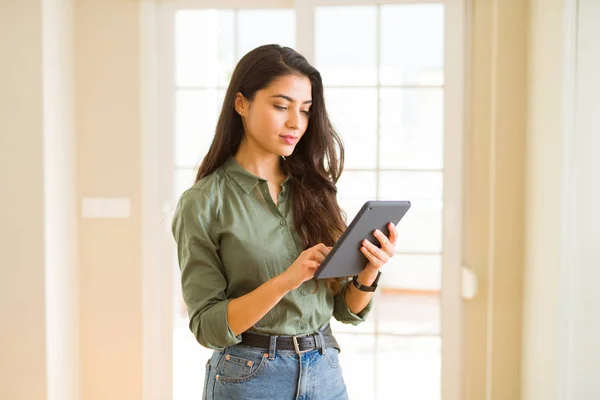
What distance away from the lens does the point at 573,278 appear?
9.20ft

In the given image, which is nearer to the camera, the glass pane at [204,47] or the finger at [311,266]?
the finger at [311,266]

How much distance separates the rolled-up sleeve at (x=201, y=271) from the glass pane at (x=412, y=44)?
202 centimetres

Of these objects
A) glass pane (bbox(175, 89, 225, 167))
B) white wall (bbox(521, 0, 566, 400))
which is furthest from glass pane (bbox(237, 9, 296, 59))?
white wall (bbox(521, 0, 566, 400))

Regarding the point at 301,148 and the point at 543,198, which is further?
the point at 543,198

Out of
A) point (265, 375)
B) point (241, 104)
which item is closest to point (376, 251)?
point (265, 375)

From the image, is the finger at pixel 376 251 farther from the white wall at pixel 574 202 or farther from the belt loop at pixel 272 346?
the white wall at pixel 574 202

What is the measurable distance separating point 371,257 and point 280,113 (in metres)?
0.42

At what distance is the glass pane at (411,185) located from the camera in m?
3.54

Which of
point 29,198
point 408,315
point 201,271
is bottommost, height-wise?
point 408,315

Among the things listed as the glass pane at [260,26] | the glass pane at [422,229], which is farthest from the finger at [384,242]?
the glass pane at [260,26]

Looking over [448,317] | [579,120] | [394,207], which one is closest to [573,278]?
[579,120]

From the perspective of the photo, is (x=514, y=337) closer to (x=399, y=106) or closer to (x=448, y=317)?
(x=448, y=317)

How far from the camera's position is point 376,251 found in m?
1.68

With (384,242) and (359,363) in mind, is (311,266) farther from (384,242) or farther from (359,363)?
(359,363)
